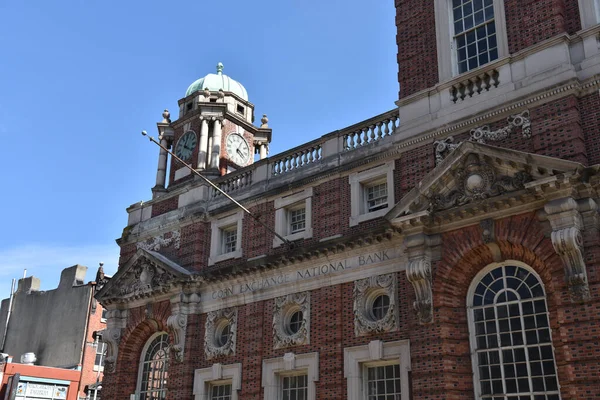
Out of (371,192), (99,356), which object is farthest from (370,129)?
(99,356)

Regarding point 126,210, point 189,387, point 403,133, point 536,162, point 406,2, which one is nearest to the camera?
point 536,162

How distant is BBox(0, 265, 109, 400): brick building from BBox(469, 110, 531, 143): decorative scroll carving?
1253 inches

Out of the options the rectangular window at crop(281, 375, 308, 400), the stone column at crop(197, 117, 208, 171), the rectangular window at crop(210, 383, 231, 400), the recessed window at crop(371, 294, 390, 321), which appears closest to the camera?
the recessed window at crop(371, 294, 390, 321)

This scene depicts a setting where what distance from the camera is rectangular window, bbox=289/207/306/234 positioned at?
23562 mm

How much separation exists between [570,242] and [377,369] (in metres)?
7.02

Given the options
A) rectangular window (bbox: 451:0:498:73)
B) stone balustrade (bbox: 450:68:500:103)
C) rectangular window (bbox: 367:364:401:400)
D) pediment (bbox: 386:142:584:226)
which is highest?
rectangular window (bbox: 451:0:498:73)

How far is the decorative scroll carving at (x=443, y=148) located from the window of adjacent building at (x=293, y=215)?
211 inches

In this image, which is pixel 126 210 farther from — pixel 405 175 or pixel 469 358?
pixel 469 358

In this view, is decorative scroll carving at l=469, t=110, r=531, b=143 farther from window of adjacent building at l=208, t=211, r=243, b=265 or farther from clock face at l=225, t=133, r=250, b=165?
clock face at l=225, t=133, r=250, b=165

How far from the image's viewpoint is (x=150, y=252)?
2714 centimetres

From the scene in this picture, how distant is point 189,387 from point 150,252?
19.8 feet

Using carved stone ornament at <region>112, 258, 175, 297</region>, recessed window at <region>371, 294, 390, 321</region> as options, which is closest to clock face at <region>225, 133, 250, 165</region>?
carved stone ornament at <region>112, 258, 175, 297</region>

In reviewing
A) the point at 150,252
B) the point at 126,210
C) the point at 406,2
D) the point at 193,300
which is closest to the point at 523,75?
the point at 406,2

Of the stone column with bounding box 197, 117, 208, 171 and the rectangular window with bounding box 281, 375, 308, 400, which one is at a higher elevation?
the stone column with bounding box 197, 117, 208, 171
